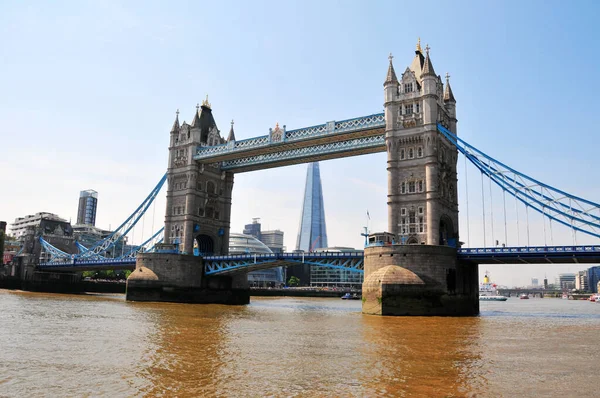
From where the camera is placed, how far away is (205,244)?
3209 inches

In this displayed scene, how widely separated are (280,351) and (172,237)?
57997mm

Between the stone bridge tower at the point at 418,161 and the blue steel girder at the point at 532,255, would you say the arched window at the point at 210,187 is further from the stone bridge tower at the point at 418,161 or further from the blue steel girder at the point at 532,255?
the blue steel girder at the point at 532,255

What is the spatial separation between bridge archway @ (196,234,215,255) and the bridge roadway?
695 cm

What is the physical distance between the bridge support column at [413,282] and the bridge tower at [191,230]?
29.3 metres

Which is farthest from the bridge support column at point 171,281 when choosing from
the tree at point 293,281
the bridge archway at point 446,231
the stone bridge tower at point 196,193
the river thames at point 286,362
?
the tree at point 293,281

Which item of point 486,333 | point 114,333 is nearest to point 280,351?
point 114,333

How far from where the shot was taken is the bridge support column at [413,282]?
158 ft

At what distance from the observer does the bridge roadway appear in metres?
48.4

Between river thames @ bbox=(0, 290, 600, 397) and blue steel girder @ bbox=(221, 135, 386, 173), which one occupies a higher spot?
blue steel girder @ bbox=(221, 135, 386, 173)

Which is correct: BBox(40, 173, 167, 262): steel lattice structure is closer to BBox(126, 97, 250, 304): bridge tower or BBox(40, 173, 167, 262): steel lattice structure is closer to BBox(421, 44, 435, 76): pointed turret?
BBox(126, 97, 250, 304): bridge tower

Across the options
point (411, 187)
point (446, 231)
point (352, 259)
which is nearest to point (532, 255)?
point (446, 231)

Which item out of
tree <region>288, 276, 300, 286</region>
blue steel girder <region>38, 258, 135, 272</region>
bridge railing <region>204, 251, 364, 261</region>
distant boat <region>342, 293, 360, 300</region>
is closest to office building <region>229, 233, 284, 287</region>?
tree <region>288, 276, 300, 286</region>

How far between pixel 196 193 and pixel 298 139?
766 inches

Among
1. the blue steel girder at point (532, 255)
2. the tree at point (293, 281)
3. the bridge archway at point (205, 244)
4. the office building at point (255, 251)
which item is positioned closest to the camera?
the blue steel girder at point (532, 255)
